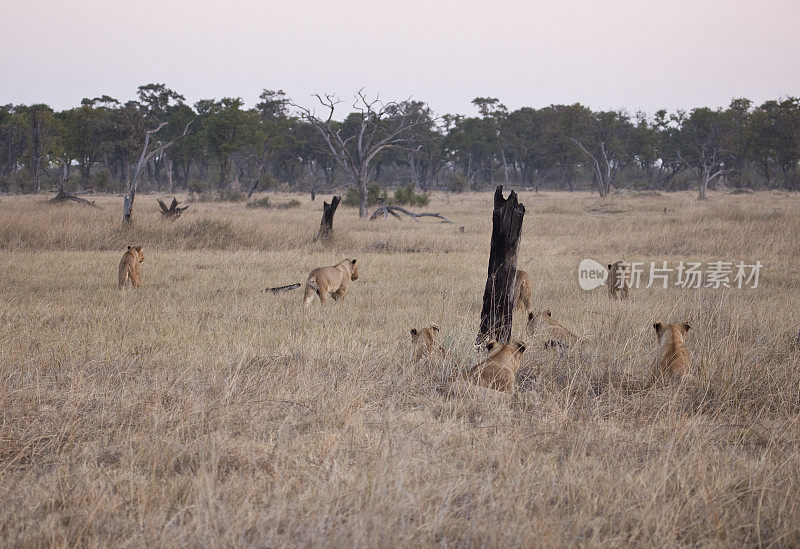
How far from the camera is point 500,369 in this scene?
4645 mm

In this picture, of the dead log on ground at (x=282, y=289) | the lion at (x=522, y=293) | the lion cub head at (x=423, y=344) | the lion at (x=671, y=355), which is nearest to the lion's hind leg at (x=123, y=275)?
the dead log on ground at (x=282, y=289)

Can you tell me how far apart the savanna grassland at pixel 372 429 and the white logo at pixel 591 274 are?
1916 mm

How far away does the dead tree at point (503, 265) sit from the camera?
5.78 metres

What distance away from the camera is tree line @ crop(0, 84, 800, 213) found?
4631 centimetres

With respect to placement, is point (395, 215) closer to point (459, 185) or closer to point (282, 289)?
point (282, 289)

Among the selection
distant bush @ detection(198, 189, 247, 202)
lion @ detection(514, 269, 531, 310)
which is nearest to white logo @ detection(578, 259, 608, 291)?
lion @ detection(514, 269, 531, 310)

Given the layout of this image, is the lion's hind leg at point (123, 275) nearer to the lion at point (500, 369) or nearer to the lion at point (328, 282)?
the lion at point (328, 282)

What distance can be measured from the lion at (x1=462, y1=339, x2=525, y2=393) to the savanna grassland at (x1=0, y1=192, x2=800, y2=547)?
0.63 feet

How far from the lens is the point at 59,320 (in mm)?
6727

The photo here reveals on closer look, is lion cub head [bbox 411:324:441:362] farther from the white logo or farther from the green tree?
the green tree

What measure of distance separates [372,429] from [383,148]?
4262 cm

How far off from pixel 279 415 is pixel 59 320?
3.93 m

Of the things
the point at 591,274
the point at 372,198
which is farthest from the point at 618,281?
the point at 372,198

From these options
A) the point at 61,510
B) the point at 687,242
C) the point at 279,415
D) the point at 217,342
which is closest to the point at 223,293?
the point at 217,342
